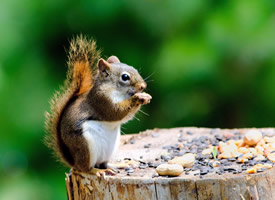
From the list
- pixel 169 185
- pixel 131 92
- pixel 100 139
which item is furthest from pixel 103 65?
pixel 169 185

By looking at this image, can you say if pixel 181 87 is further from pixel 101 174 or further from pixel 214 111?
pixel 101 174

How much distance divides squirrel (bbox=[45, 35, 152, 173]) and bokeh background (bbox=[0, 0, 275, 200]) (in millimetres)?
1063

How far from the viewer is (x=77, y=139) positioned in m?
2.55

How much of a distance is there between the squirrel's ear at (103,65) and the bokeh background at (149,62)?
1172 millimetres

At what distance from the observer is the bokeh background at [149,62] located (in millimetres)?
3785

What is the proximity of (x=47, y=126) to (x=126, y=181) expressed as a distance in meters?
0.59

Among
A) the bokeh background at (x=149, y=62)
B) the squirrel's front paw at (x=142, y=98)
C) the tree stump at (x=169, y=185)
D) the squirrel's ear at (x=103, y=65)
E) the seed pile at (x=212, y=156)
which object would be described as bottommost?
the tree stump at (x=169, y=185)

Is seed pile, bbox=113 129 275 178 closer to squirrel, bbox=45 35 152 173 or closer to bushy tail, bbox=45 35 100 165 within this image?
squirrel, bbox=45 35 152 173

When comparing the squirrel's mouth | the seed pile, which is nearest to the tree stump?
the seed pile

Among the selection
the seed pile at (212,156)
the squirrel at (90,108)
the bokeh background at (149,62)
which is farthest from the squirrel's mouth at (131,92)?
the bokeh background at (149,62)

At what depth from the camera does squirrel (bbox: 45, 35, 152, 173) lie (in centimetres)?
256

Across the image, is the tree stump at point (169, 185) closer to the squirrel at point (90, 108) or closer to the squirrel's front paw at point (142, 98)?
the squirrel at point (90, 108)

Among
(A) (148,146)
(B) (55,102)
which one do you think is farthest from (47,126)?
(A) (148,146)

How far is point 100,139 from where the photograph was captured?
2590 millimetres
